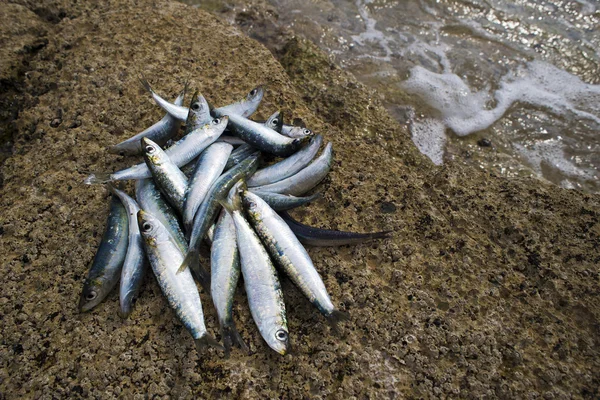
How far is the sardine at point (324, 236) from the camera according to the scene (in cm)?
319

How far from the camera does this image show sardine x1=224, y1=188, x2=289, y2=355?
2.74 metres

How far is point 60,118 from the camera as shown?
A: 13.5 feet

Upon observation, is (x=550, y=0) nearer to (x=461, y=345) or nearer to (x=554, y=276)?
(x=554, y=276)

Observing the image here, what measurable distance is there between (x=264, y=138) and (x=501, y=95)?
4.77 metres

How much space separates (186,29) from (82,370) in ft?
13.7

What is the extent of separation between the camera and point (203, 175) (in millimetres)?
3334

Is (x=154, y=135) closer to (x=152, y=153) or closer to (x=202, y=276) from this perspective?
(x=152, y=153)

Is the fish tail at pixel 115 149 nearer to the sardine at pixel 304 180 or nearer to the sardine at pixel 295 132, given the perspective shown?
the sardine at pixel 304 180

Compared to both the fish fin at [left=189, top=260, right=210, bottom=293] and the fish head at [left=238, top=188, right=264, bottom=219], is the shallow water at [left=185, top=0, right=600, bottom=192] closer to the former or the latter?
the fish head at [left=238, top=188, right=264, bottom=219]

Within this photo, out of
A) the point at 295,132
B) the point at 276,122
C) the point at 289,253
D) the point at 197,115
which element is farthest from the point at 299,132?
the point at 289,253

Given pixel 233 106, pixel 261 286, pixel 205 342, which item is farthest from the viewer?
pixel 233 106

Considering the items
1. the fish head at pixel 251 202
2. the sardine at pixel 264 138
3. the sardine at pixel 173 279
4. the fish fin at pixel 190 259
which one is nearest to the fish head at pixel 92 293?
the sardine at pixel 173 279

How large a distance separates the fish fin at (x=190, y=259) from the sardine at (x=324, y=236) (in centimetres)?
79

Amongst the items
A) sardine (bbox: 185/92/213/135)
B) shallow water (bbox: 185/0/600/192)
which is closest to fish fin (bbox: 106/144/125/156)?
sardine (bbox: 185/92/213/135)
